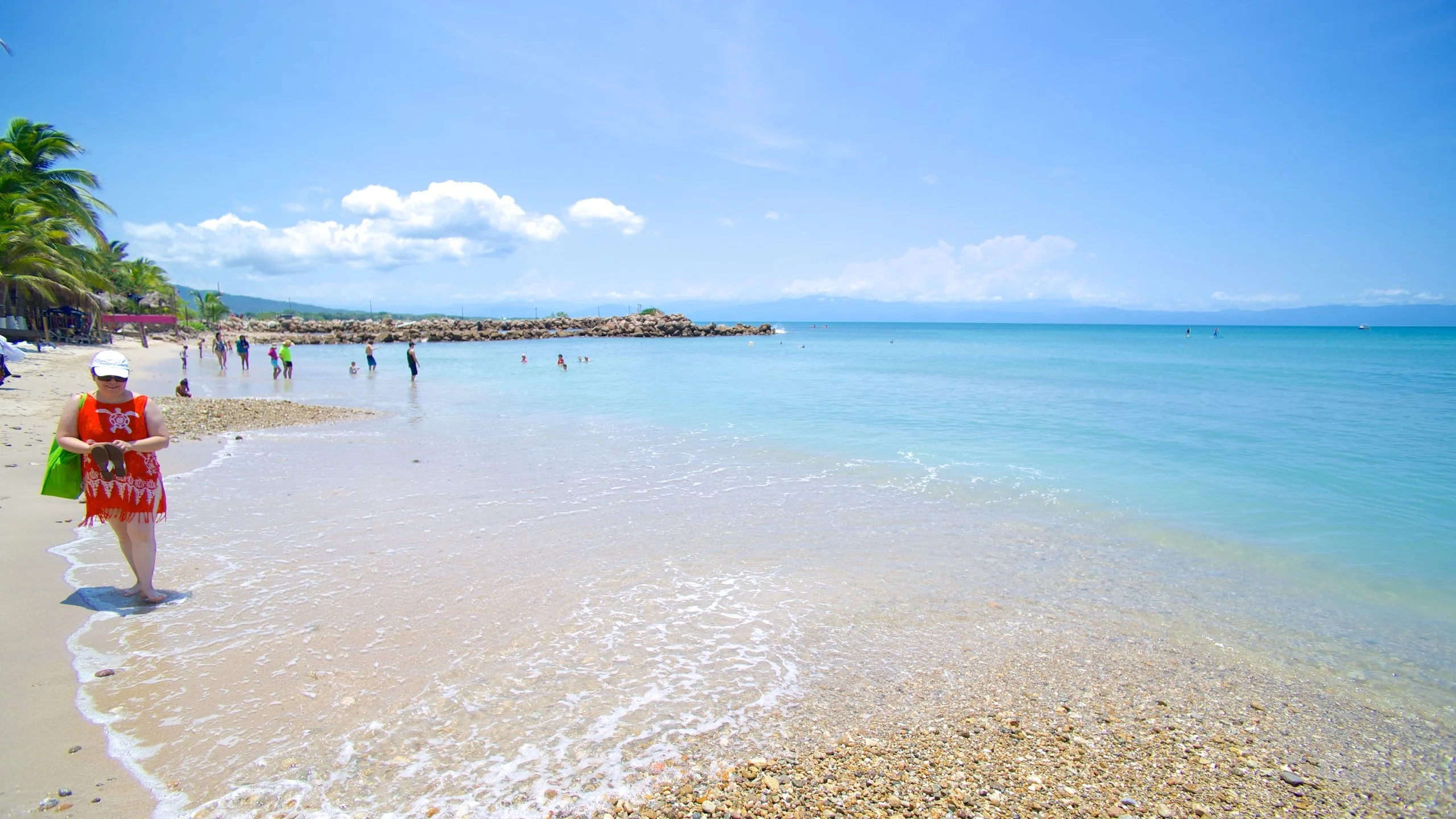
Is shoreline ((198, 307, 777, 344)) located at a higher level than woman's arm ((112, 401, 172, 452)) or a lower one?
higher

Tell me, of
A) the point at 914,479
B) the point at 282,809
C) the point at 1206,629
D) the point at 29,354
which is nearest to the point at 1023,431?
the point at 914,479

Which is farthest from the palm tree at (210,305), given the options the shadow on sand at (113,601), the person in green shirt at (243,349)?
the shadow on sand at (113,601)

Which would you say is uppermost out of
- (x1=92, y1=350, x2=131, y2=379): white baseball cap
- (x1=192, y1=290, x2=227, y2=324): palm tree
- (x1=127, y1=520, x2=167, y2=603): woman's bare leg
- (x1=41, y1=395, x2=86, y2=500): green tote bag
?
(x1=192, y1=290, x2=227, y2=324): palm tree

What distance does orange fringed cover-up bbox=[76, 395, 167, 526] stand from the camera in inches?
187

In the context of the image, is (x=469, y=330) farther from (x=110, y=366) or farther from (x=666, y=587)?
(x=666, y=587)

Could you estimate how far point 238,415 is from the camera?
1595cm

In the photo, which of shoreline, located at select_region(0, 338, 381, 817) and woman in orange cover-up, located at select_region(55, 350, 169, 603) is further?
woman in orange cover-up, located at select_region(55, 350, 169, 603)

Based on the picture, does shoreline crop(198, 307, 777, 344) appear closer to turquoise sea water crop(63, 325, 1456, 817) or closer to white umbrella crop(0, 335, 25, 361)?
white umbrella crop(0, 335, 25, 361)

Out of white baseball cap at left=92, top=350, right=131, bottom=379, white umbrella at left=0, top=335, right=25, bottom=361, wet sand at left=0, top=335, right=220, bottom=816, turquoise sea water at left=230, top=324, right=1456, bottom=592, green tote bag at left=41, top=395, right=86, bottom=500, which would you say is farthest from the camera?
white umbrella at left=0, top=335, right=25, bottom=361

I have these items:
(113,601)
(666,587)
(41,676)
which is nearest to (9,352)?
(113,601)

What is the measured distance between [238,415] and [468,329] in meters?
59.7

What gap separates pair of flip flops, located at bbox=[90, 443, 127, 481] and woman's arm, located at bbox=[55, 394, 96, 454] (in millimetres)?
52

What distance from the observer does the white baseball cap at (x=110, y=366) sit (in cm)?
459

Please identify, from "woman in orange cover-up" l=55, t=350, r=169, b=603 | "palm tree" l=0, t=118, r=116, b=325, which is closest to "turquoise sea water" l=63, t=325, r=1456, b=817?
"woman in orange cover-up" l=55, t=350, r=169, b=603
